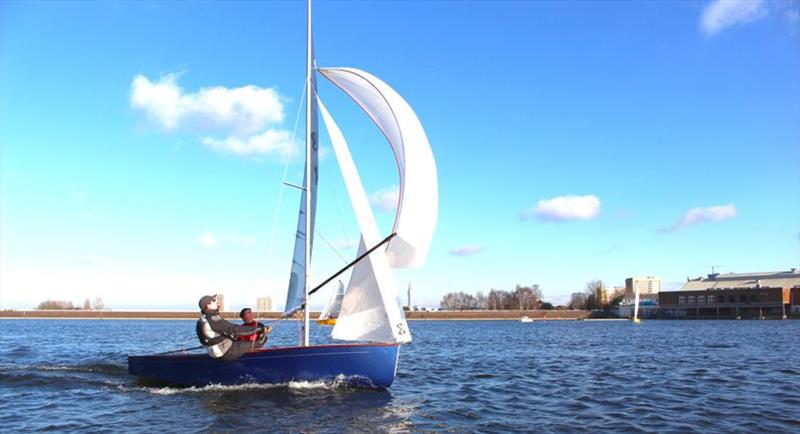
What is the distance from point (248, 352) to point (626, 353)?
23.0 meters

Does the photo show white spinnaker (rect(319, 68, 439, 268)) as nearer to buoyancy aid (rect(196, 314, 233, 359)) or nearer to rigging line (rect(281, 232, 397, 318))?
rigging line (rect(281, 232, 397, 318))

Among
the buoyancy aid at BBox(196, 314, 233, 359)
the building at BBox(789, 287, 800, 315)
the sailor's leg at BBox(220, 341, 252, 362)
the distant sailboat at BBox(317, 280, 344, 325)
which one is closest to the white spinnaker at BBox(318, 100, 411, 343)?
the sailor's leg at BBox(220, 341, 252, 362)

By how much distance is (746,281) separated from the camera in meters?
132

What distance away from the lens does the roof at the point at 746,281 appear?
123 m

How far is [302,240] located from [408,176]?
4335 mm

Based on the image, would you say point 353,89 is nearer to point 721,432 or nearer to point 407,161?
point 407,161

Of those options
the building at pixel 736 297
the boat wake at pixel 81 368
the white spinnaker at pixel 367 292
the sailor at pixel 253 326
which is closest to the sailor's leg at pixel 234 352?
the sailor at pixel 253 326

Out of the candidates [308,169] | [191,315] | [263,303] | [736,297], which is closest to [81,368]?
[263,303]

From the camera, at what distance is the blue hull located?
16578mm

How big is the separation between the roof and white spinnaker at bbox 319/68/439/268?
419 ft

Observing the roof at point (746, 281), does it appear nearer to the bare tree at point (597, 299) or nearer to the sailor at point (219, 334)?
the bare tree at point (597, 299)

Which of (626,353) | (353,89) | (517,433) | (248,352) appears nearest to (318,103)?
(353,89)

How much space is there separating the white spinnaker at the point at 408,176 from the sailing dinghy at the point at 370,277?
27 mm

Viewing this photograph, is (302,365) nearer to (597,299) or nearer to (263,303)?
(263,303)
